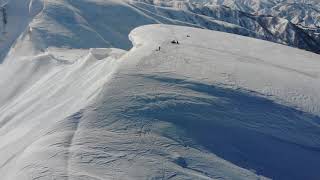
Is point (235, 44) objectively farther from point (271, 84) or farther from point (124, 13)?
point (124, 13)

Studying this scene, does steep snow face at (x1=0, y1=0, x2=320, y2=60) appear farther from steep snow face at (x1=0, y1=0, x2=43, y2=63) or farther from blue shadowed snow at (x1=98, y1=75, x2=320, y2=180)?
blue shadowed snow at (x1=98, y1=75, x2=320, y2=180)

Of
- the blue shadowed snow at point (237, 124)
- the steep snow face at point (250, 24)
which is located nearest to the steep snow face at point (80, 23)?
the steep snow face at point (250, 24)

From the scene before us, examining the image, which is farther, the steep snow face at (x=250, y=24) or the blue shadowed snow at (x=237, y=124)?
the steep snow face at (x=250, y=24)

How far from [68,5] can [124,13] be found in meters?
9.66

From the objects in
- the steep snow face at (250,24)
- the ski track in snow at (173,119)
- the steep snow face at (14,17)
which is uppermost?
the ski track in snow at (173,119)

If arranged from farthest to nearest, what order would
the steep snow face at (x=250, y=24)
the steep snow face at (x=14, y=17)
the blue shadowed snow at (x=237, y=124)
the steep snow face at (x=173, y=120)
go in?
the steep snow face at (x=250, y=24) → the steep snow face at (x=14, y=17) → the blue shadowed snow at (x=237, y=124) → the steep snow face at (x=173, y=120)

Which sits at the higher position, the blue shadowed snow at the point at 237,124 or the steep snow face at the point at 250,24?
the blue shadowed snow at the point at 237,124

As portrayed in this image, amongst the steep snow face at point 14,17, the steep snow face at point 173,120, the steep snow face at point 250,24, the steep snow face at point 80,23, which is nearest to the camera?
the steep snow face at point 173,120

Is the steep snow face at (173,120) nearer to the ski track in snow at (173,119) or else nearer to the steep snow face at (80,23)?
the ski track in snow at (173,119)

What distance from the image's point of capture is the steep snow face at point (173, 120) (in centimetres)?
1783

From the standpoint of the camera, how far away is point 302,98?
78.8 ft

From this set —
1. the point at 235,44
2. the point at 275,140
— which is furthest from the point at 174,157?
the point at 235,44

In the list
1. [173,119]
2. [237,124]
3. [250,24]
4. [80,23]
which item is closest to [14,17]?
[80,23]

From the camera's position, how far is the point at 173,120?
840 inches
